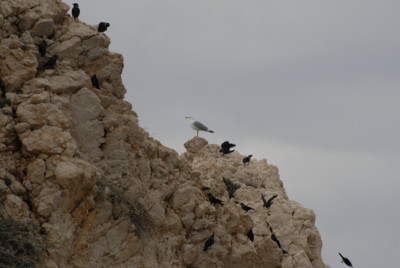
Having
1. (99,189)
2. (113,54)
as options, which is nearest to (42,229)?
(99,189)

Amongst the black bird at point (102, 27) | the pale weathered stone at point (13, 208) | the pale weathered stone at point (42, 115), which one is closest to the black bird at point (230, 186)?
the black bird at point (102, 27)

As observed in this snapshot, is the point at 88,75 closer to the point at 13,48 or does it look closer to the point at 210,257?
the point at 13,48

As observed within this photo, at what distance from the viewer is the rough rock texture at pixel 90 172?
23.8m

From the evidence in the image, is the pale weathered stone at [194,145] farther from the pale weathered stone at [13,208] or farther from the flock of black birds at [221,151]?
the pale weathered stone at [13,208]

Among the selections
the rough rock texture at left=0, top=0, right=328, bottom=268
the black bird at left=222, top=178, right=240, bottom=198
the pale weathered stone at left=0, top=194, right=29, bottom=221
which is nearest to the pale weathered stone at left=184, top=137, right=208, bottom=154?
the black bird at left=222, top=178, right=240, bottom=198

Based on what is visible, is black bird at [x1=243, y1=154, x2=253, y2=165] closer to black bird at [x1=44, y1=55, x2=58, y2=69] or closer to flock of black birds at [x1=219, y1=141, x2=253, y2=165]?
flock of black birds at [x1=219, y1=141, x2=253, y2=165]

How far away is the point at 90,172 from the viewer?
2398 centimetres

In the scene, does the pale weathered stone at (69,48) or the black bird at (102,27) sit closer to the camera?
the pale weathered stone at (69,48)

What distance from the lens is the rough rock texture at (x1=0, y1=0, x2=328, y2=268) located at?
937 inches

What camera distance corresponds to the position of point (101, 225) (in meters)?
25.4

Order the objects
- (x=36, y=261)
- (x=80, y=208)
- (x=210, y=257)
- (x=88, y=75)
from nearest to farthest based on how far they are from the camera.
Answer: (x=36, y=261), (x=80, y=208), (x=88, y=75), (x=210, y=257)

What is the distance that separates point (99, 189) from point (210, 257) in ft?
Result: 18.2

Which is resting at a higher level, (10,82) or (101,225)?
(10,82)

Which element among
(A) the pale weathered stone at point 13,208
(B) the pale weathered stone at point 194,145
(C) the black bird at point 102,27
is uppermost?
(B) the pale weathered stone at point 194,145
